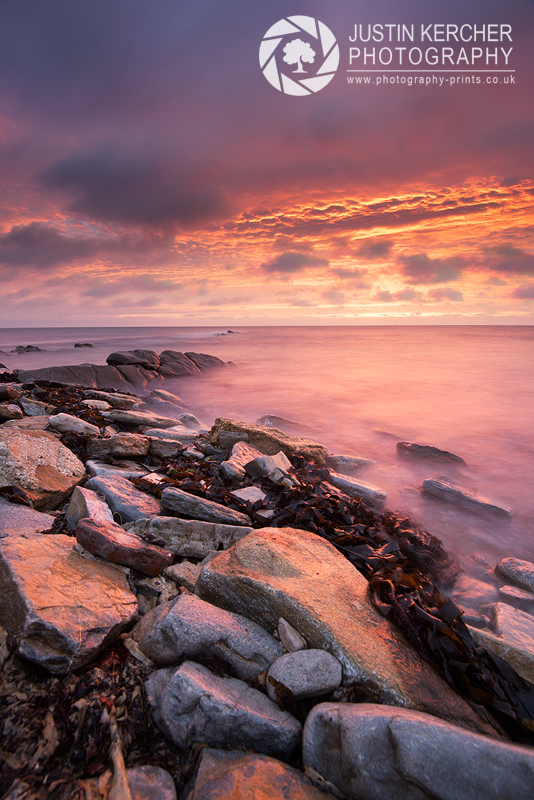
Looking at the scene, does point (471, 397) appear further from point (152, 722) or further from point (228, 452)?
point (152, 722)

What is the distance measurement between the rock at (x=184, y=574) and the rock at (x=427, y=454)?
5.36 metres

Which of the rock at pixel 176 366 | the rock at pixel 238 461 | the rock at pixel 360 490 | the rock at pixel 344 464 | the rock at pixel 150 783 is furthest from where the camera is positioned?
the rock at pixel 176 366

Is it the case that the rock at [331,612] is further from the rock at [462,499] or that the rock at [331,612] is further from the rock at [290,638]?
the rock at [462,499]

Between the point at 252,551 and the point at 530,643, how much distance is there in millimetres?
1932

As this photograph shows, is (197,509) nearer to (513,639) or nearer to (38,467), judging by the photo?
(38,467)

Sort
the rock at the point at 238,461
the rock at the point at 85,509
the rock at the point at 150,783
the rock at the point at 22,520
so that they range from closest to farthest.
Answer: the rock at the point at 150,783 < the rock at the point at 22,520 < the rock at the point at 85,509 < the rock at the point at 238,461

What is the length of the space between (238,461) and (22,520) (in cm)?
248

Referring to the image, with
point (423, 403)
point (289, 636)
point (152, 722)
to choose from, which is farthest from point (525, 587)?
point (423, 403)

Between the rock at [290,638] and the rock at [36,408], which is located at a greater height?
the rock at [36,408]

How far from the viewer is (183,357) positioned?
61.2ft

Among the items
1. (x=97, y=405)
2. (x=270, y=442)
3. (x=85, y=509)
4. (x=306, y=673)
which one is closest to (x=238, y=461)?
(x=270, y=442)

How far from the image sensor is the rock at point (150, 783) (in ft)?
4.65

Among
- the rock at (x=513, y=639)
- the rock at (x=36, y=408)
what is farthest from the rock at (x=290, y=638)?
the rock at (x=36, y=408)

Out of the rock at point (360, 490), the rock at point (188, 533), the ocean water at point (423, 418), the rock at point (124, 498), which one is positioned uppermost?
the rock at point (124, 498)
